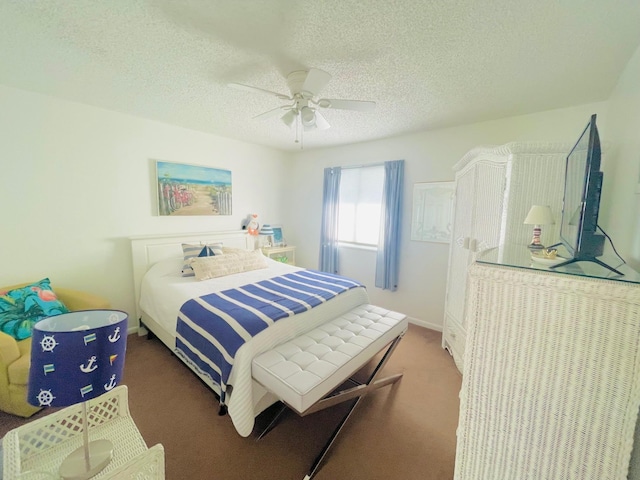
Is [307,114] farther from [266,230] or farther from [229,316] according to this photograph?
[266,230]

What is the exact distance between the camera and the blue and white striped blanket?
1.69 m

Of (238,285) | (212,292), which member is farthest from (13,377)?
(238,285)

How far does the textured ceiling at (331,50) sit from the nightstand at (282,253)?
2.19 meters

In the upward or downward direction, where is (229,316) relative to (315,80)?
downward

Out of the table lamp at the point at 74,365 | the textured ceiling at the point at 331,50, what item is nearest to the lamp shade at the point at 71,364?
the table lamp at the point at 74,365

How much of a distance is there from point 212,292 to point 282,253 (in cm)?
225

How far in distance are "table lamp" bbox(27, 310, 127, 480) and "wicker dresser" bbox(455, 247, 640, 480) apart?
1206mm

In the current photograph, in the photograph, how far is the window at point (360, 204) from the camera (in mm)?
3773

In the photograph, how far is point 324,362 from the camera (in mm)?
1594

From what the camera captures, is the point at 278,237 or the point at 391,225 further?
the point at 278,237

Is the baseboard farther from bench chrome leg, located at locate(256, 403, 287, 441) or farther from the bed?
bench chrome leg, located at locate(256, 403, 287, 441)

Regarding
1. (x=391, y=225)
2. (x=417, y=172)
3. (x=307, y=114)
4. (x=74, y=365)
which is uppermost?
(x=307, y=114)

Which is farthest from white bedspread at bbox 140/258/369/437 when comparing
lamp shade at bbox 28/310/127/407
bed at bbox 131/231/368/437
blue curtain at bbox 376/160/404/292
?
blue curtain at bbox 376/160/404/292

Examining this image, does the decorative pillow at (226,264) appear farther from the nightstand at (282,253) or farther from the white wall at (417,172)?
the white wall at (417,172)
